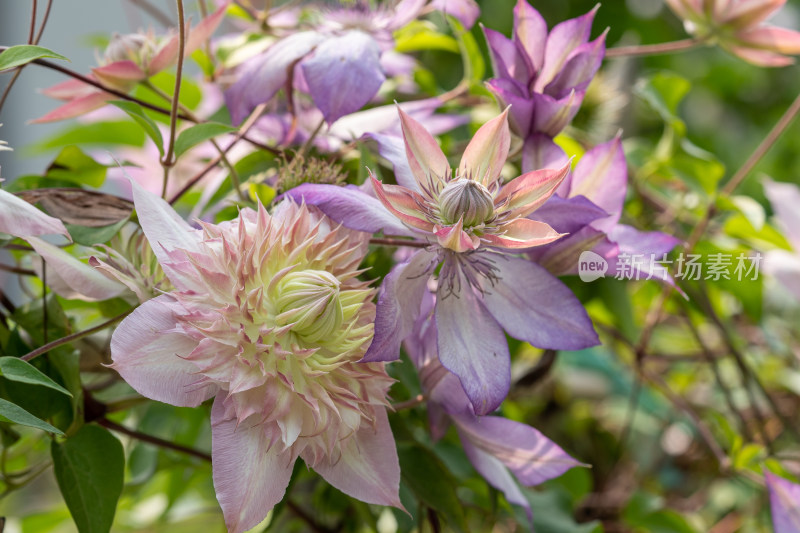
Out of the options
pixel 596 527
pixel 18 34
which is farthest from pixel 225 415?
pixel 18 34

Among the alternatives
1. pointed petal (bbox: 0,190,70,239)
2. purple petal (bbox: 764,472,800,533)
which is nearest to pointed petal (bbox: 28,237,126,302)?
pointed petal (bbox: 0,190,70,239)

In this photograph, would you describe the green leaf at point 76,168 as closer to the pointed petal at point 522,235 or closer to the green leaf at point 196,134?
the green leaf at point 196,134

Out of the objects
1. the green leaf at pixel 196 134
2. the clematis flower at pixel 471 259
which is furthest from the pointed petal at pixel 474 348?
the green leaf at pixel 196 134

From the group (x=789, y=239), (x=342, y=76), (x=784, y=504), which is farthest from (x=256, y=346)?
(x=789, y=239)

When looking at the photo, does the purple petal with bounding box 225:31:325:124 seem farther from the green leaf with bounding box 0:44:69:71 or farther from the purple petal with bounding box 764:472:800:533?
the purple petal with bounding box 764:472:800:533

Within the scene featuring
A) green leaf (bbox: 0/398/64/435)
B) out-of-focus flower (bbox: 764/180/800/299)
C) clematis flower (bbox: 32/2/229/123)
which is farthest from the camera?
out-of-focus flower (bbox: 764/180/800/299)
